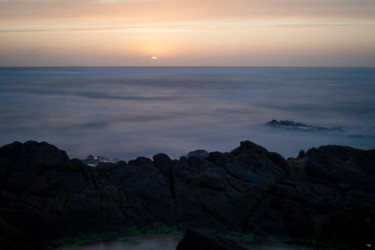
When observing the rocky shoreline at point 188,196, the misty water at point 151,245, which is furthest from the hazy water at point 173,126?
the misty water at point 151,245

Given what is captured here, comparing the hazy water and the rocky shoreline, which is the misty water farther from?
the hazy water

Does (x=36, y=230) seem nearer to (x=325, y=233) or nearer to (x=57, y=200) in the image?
(x=57, y=200)

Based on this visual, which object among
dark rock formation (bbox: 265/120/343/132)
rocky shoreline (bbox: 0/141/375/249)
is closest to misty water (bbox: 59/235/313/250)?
rocky shoreline (bbox: 0/141/375/249)

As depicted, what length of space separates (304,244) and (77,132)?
24.5m

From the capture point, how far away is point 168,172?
12.5 meters

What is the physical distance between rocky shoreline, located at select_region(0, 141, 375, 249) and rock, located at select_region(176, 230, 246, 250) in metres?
2.81

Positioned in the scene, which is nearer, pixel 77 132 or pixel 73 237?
pixel 73 237

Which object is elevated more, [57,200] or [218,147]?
[57,200]

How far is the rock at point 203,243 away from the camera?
7543 millimetres

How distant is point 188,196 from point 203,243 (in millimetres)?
3723

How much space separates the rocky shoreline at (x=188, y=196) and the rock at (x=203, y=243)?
2815mm

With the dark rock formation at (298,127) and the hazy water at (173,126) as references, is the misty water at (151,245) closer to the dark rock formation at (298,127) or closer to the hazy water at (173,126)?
the hazy water at (173,126)

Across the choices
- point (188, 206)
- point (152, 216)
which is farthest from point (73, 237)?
point (188, 206)

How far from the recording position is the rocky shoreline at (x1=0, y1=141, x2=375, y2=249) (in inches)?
392
